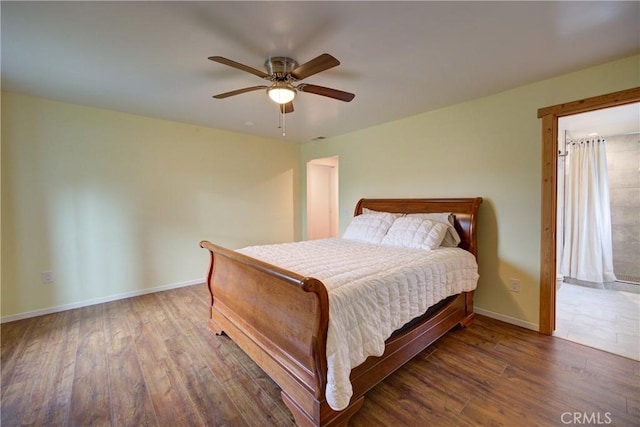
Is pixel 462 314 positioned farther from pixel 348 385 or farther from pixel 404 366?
pixel 348 385

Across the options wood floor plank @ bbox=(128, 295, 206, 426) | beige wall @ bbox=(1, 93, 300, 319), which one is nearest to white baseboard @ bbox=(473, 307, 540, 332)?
wood floor plank @ bbox=(128, 295, 206, 426)

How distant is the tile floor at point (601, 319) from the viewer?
2312mm

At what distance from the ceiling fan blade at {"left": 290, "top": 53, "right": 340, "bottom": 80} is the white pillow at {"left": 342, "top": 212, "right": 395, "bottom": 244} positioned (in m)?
2.00

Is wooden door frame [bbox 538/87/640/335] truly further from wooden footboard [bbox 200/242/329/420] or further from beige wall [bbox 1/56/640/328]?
wooden footboard [bbox 200/242/329/420]

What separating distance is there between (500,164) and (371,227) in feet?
5.01

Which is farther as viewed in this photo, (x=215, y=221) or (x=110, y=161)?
(x=215, y=221)

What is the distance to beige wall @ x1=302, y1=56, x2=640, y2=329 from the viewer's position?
2430 millimetres

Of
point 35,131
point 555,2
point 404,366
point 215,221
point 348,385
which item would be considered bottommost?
point 404,366

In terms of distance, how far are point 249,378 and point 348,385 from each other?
0.92 meters

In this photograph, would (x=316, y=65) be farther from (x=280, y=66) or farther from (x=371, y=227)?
(x=371, y=227)

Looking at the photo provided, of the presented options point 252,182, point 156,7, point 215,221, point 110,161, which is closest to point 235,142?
point 252,182

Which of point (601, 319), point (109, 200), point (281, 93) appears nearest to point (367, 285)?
point (281, 93)

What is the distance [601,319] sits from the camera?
276 centimetres

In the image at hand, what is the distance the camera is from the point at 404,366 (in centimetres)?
206
